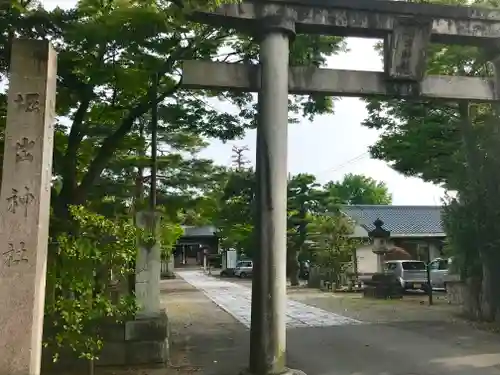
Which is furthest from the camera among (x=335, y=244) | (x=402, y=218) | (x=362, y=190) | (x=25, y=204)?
(x=362, y=190)

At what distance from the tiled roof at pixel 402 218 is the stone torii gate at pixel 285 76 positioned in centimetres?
2650

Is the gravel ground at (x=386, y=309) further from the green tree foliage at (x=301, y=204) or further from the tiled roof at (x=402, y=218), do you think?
the tiled roof at (x=402, y=218)

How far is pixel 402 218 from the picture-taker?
3831 centimetres

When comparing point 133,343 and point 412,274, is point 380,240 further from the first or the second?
point 133,343

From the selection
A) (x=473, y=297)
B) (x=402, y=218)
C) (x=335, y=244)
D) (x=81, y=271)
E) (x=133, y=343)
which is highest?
(x=402, y=218)

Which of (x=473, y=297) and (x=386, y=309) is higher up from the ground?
(x=473, y=297)

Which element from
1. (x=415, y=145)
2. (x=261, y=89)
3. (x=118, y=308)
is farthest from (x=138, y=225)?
(x=415, y=145)

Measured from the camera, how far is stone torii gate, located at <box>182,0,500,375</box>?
7000 millimetres

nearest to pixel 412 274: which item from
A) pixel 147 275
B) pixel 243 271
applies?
pixel 147 275

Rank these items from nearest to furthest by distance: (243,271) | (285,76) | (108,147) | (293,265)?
(285,76)
(108,147)
(293,265)
(243,271)

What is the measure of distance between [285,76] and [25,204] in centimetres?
386

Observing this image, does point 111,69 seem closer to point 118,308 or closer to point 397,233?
point 118,308

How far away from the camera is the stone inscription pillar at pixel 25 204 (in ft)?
17.0

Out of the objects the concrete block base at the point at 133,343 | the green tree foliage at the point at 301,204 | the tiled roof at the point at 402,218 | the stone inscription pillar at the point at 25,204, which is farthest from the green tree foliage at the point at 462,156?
the tiled roof at the point at 402,218
